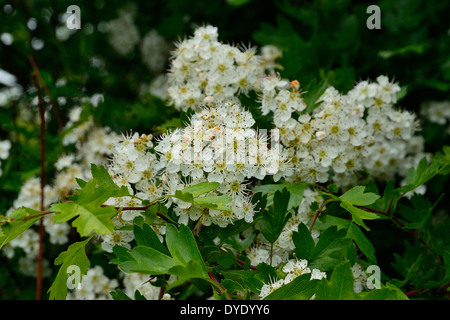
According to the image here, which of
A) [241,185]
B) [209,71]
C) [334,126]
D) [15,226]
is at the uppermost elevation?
[209,71]

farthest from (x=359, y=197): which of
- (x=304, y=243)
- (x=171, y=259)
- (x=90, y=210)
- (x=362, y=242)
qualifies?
(x=90, y=210)

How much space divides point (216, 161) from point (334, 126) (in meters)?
0.59

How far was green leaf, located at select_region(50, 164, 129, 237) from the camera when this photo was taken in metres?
1.23

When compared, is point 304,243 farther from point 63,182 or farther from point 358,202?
point 63,182

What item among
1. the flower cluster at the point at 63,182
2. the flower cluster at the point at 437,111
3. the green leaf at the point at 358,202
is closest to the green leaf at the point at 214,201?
the green leaf at the point at 358,202

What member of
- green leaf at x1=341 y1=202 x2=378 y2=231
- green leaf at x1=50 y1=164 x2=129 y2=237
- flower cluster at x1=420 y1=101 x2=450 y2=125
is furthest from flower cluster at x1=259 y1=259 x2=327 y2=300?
flower cluster at x1=420 y1=101 x2=450 y2=125

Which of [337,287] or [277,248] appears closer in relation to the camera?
[337,287]

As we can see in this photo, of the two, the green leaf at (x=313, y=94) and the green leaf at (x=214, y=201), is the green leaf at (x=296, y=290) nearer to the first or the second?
the green leaf at (x=214, y=201)

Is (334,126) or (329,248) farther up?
(334,126)

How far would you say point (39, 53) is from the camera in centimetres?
340

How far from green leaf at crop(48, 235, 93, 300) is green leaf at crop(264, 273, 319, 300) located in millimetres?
584

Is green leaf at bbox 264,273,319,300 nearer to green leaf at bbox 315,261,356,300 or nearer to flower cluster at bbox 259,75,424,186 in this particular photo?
green leaf at bbox 315,261,356,300

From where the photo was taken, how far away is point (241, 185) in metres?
1.54
